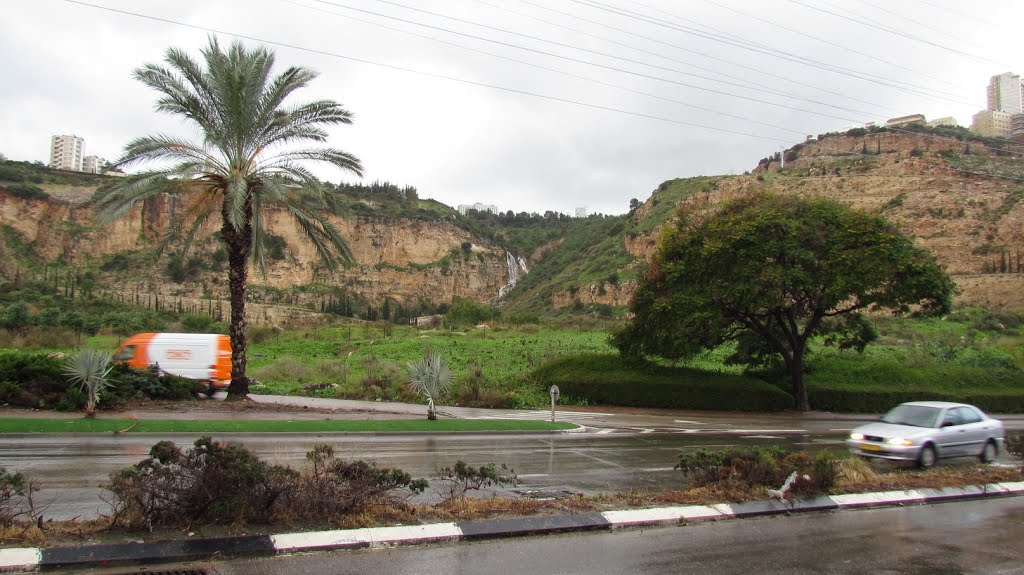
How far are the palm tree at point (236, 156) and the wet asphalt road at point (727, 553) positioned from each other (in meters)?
14.0

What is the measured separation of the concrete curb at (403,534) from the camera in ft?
15.9

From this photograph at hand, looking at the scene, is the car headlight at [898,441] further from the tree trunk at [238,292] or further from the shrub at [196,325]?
the shrub at [196,325]

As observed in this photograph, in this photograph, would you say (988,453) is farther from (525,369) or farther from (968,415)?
(525,369)

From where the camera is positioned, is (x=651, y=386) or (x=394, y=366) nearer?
(x=651, y=386)

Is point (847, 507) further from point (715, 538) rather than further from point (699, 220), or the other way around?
point (699, 220)

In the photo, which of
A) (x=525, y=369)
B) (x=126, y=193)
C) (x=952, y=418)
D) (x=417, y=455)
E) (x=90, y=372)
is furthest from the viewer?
(x=525, y=369)

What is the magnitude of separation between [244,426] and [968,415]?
15635 mm

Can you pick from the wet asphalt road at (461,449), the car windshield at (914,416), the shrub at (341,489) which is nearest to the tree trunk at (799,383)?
the wet asphalt road at (461,449)

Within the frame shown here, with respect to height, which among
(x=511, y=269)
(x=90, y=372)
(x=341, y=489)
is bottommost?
(x=341, y=489)

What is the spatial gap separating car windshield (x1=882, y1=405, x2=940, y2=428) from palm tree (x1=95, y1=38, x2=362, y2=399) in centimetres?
1558

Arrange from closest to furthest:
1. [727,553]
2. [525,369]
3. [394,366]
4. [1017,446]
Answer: [727,553] → [1017,446] → [525,369] → [394,366]

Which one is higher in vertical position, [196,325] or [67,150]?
[67,150]

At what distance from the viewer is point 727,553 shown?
5957mm

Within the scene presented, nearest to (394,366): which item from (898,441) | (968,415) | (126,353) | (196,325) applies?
(126,353)
